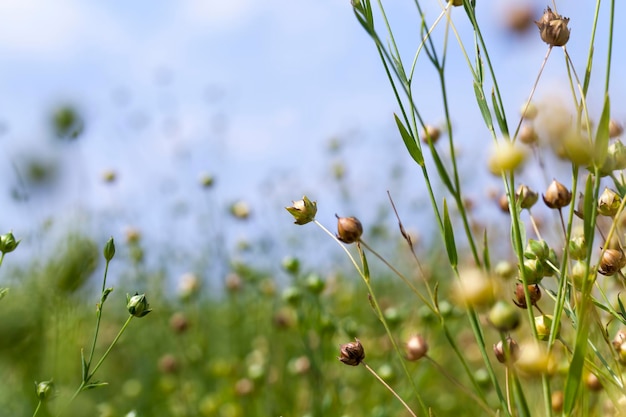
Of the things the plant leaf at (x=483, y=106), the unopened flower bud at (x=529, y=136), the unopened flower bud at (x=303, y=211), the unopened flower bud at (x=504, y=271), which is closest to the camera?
the plant leaf at (x=483, y=106)

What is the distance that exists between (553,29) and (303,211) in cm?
32

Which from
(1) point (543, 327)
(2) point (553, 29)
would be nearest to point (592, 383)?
(1) point (543, 327)

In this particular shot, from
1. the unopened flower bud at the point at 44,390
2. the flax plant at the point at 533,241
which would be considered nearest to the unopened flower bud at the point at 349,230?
the flax plant at the point at 533,241

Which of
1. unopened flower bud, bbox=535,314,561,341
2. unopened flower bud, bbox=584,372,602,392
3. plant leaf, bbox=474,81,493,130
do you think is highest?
plant leaf, bbox=474,81,493,130

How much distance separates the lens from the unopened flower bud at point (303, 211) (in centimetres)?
76

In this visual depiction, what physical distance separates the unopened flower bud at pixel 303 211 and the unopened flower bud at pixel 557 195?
0.26 metres

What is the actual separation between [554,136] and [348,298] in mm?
1979

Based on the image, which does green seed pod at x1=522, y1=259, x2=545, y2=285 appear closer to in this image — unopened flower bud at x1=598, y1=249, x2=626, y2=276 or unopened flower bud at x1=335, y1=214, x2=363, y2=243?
unopened flower bud at x1=598, y1=249, x2=626, y2=276

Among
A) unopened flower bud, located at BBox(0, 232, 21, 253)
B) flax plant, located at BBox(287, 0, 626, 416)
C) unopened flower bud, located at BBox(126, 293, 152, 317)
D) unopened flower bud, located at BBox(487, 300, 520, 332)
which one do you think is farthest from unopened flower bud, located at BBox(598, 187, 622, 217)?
unopened flower bud, located at BBox(0, 232, 21, 253)

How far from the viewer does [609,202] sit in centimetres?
72

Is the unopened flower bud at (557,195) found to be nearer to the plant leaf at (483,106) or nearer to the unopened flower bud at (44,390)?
the plant leaf at (483,106)

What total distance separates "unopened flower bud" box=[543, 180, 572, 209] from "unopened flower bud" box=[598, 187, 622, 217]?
33mm

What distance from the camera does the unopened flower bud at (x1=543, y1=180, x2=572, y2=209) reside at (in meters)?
0.74

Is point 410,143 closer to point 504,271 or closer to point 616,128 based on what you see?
point 616,128
